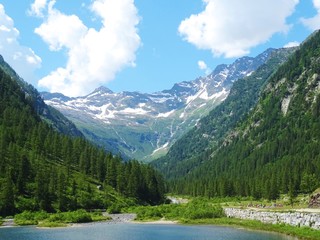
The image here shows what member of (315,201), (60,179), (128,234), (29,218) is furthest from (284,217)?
(60,179)

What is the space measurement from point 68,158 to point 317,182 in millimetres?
102376

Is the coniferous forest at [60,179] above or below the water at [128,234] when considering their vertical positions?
above

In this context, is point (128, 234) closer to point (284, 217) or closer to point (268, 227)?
point (268, 227)

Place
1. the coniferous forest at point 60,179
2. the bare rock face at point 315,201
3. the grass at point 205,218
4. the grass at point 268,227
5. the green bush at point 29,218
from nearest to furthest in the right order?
the grass at point 268,227, the grass at point 205,218, the green bush at point 29,218, the bare rock face at point 315,201, the coniferous forest at point 60,179

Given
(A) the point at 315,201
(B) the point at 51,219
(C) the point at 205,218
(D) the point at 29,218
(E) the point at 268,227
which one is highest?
(A) the point at 315,201

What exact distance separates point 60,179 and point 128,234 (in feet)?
186

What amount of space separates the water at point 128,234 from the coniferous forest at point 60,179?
3037cm

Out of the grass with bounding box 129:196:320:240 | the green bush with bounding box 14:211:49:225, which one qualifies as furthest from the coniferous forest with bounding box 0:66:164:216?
the grass with bounding box 129:196:320:240

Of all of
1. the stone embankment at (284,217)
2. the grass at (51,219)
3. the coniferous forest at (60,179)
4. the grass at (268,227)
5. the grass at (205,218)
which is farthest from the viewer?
the coniferous forest at (60,179)

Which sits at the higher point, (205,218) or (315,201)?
(315,201)

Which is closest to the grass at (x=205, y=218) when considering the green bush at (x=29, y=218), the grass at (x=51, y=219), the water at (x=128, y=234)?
the water at (x=128, y=234)

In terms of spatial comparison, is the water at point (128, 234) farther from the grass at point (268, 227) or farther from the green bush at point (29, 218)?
the green bush at point (29, 218)

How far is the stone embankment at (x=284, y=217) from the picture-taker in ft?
263

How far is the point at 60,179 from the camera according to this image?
13688cm
